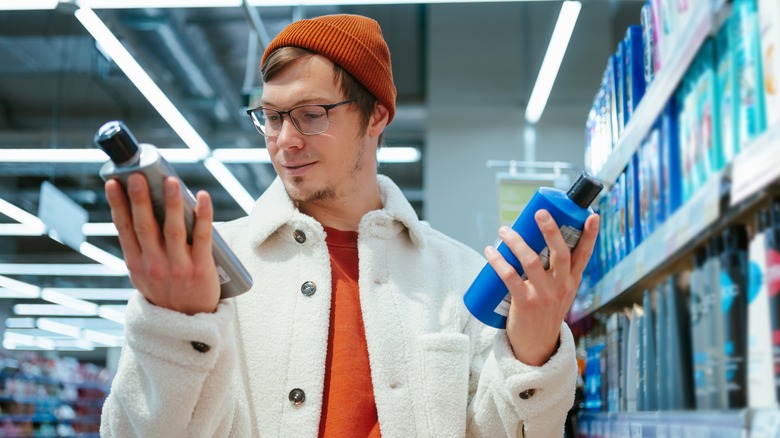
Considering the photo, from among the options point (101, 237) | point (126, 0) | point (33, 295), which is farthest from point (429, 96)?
point (33, 295)

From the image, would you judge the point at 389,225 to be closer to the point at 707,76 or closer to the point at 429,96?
the point at 707,76

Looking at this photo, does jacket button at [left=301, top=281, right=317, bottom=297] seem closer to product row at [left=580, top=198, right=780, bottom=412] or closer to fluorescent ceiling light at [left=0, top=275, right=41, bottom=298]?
product row at [left=580, top=198, right=780, bottom=412]

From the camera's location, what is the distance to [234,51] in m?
8.79

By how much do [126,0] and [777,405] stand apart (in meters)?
5.09

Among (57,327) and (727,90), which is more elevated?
(57,327)

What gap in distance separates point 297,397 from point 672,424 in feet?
2.28

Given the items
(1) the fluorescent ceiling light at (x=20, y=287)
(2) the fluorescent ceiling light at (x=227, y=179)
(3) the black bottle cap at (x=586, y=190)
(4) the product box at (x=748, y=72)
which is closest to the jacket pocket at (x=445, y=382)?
(3) the black bottle cap at (x=586, y=190)

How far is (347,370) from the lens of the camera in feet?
5.52

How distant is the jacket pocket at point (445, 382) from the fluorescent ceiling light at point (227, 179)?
7.52 metres

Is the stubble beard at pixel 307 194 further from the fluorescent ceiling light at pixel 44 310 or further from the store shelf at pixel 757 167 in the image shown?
the fluorescent ceiling light at pixel 44 310

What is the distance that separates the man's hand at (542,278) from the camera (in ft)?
4.34

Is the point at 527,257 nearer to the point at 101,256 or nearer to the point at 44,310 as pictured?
the point at 101,256

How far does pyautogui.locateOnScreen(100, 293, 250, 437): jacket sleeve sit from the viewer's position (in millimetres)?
1312

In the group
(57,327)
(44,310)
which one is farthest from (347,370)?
(57,327)
